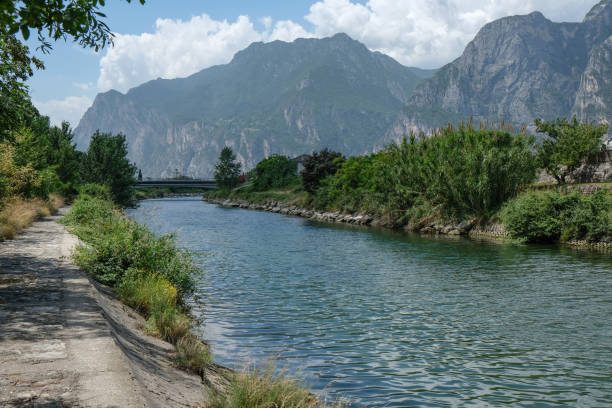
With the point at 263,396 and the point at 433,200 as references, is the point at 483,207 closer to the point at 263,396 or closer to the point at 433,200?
the point at 433,200

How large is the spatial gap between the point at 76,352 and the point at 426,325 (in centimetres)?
1078

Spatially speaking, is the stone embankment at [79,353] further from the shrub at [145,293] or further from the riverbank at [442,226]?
the riverbank at [442,226]

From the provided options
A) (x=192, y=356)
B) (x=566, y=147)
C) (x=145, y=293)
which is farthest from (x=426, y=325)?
(x=566, y=147)

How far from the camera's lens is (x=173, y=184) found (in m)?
170

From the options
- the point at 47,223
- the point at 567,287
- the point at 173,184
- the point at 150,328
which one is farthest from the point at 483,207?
the point at 173,184

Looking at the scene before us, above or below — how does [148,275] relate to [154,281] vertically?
above

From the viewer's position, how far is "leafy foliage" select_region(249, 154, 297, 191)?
12862cm

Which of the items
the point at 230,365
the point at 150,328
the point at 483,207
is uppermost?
the point at 483,207

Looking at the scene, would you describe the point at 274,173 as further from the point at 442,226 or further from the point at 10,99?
the point at 10,99

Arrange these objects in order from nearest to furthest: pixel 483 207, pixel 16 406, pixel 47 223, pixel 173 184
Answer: pixel 16 406
pixel 47 223
pixel 483 207
pixel 173 184

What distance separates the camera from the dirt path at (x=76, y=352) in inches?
241

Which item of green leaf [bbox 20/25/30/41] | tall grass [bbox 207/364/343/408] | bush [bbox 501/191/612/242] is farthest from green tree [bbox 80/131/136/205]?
tall grass [bbox 207/364/343/408]

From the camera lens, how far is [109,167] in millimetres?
58156

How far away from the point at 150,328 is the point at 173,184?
164513 millimetres
